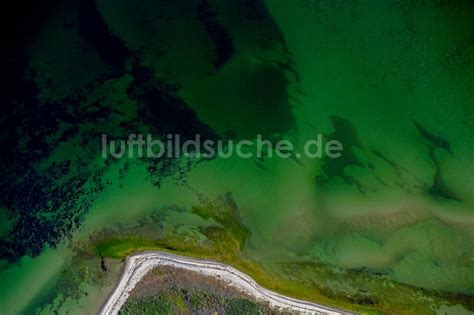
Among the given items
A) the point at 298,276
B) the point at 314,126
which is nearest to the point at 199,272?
the point at 298,276

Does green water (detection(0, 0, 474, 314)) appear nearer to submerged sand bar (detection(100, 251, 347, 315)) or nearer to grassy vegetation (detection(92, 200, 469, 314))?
grassy vegetation (detection(92, 200, 469, 314))

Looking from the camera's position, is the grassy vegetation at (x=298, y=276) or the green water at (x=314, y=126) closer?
the grassy vegetation at (x=298, y=276)

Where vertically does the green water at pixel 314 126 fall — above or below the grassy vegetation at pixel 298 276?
above

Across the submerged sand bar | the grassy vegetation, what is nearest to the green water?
the grassy vegetation

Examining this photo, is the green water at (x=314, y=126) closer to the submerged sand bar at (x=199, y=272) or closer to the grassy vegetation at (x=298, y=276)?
the grassy vegetation at (x=298, y=276)

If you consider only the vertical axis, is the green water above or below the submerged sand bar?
above

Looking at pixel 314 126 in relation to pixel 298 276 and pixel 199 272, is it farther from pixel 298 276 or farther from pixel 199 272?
pixel 199 272

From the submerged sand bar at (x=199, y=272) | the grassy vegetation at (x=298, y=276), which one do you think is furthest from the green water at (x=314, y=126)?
the submerged sand bar at (x=199, y=272)
